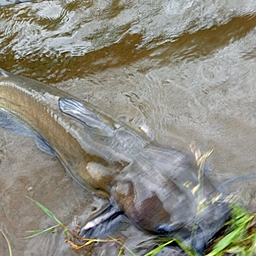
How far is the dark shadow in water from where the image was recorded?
12.6 feet

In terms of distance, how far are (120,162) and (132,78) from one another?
1.06 metres

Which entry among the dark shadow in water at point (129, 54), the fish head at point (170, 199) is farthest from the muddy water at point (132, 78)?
the fish head at point (170, 199)

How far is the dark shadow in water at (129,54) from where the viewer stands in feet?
12.6

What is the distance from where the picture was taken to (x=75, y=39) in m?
4.00

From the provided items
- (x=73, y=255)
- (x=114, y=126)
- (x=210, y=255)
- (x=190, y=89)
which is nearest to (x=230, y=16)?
(x=190, y=89)

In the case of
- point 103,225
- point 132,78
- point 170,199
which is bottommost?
point 103,225

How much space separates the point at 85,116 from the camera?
3.20 m

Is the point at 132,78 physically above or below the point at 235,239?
above

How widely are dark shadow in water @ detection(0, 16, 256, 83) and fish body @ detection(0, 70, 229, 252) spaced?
0.44m

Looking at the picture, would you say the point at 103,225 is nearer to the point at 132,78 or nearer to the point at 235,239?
the point at 235,239

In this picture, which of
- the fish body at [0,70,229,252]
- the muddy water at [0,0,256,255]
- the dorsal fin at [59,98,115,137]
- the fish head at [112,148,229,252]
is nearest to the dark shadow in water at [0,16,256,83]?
the muddy water at [0,0,256,255]

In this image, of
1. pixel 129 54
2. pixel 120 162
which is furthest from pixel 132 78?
pixel 120 162

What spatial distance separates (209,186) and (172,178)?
0.27m

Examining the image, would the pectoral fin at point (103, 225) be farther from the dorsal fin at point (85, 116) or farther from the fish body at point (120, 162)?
the dorsal fin at point (85, 116)
